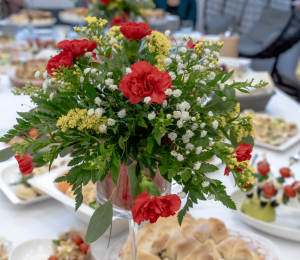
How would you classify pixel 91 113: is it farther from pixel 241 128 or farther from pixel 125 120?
pixel 241 128

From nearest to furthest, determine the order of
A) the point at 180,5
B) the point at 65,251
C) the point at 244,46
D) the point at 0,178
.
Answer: the point at 65,251, the point at 0,178, the point at 244,46, the point at 180,5

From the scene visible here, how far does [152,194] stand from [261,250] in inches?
21.7

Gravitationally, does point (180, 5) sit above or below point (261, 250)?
below

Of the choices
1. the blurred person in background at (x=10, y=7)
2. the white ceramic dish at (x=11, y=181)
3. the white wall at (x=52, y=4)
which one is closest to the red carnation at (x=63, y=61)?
the white ceramic dish at (x=11, y=181)

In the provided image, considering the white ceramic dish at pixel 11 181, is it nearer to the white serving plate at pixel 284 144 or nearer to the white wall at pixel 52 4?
the white serving plate at pixel 284 144

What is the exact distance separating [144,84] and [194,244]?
1.68 ft

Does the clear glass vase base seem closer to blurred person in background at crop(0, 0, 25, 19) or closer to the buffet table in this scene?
the buffet table

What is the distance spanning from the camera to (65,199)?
35.1 inches

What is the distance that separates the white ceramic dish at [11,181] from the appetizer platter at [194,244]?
33 centimetres

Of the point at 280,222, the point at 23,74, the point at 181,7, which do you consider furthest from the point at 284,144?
the point at 181,7

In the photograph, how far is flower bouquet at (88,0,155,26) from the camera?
8.16 ft

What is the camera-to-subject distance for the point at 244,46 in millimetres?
4129

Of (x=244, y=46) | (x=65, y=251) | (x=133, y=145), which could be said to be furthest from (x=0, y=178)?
(x=244, y=46)

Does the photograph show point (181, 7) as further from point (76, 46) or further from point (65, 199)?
point (76, 46)
